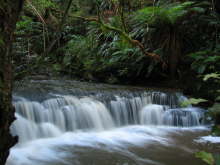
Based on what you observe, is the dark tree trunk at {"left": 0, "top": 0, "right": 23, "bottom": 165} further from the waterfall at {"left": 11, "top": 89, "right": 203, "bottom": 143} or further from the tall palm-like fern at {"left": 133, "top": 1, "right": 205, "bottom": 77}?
the tall palm-like fern at {"left": 133, "top": 1, "right": 205, "bottom": 77}

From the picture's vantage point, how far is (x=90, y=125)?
666 centimetres

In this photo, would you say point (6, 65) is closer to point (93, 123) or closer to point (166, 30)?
point (93, 123)

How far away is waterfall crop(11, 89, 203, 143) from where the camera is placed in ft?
19.9

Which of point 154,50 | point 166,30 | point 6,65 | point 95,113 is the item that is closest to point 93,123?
point 95,113

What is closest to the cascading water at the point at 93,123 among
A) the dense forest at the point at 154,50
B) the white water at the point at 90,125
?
the white water at the point at 90,125

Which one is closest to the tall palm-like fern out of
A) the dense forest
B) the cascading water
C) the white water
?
the dense forest

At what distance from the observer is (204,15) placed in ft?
31.7

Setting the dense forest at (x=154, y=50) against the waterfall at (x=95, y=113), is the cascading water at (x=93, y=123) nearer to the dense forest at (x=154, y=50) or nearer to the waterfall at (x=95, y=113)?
the waterfall at (x=95, y=113)

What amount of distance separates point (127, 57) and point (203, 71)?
2809mm

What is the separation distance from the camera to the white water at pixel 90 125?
4891 millimetres

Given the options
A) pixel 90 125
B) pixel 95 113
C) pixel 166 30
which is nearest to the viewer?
pixel 90 125

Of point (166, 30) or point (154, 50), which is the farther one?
point (154, 50)

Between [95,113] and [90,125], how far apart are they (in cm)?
35

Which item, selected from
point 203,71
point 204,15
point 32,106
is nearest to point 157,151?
point 32,106
